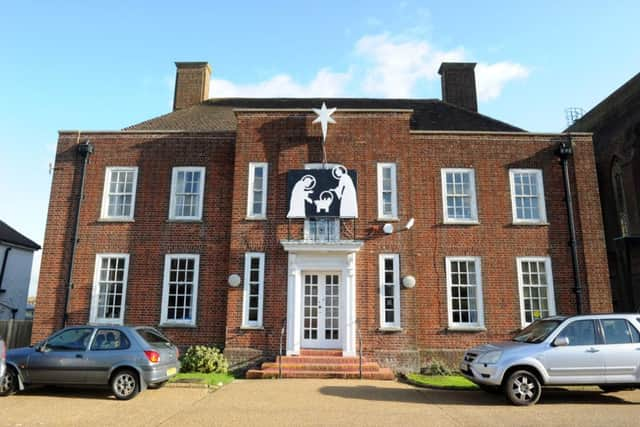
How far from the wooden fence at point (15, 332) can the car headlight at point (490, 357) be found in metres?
15.0

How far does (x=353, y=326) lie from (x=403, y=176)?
4967 millimetres

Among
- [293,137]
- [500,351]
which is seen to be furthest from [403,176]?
[500,351]

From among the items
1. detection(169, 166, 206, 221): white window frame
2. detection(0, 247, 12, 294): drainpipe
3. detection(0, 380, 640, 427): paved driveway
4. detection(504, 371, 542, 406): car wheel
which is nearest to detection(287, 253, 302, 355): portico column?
detection(0, 380, 640, 427): paved driveway

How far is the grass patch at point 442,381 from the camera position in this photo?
10391mm

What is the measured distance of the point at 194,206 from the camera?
14.9 m

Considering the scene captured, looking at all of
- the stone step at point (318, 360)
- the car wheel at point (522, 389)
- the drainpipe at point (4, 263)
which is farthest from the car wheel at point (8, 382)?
the drainpipe at point (4, 263)

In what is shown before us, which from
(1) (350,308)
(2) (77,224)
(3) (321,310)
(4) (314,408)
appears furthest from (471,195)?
(2) (77,224)

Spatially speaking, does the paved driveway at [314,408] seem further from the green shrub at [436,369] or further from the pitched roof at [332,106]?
the pitched roof at [332,106]

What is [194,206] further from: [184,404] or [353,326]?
[184,404]

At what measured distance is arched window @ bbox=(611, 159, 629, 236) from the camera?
60.5ft

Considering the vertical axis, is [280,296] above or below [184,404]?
above

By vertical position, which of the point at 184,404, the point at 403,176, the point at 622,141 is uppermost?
the point at 622,141

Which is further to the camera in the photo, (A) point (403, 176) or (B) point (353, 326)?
(A) point (403, 176)

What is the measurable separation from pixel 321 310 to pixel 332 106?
383 inches
